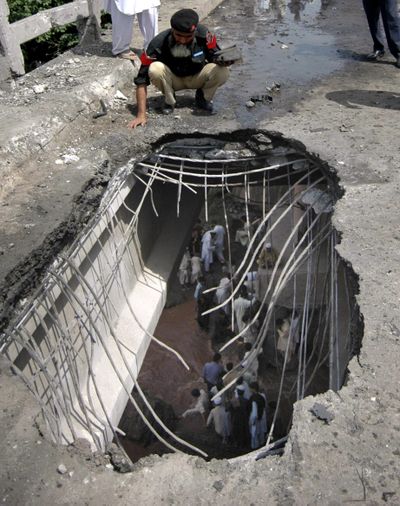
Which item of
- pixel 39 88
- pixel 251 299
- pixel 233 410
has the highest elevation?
pixel 39 88

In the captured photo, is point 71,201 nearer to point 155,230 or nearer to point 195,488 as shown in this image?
point 195,488

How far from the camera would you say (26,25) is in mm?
5781

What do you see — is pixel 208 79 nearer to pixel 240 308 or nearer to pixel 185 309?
pixel 240 308

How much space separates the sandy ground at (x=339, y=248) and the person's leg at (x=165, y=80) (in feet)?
0.71

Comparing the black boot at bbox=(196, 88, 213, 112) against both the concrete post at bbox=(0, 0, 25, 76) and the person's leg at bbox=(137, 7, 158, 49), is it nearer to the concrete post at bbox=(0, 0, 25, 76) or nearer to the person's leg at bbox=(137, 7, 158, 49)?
the person's leg at bbox=(137, 7, 158, 49)

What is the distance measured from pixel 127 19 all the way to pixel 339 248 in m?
3.83

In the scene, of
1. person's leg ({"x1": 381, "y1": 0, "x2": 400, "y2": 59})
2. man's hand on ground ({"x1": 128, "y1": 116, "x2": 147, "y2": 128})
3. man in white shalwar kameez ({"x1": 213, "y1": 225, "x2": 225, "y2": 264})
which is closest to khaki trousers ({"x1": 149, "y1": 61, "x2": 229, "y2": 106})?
man's hand on ground ({"x1": 128, "y1": 116, "x2": 147, "y2": 128})

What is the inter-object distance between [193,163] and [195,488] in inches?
138

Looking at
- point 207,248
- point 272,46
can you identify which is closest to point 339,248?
point 272,46

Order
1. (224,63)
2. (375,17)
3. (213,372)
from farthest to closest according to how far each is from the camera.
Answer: (213,372)
(375,17)
(224,63)

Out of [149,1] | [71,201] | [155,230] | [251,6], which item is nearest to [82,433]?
[71,201]

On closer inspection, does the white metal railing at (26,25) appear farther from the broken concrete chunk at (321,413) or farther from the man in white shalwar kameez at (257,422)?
the broken concrete chunk at (321,413)

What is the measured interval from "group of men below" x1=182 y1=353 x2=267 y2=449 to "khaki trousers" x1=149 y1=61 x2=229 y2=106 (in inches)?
128

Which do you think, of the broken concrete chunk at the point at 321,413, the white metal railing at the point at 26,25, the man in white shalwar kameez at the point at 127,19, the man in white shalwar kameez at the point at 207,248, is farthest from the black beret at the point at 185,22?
the man in white shalwar kameez at the point at 207,248
